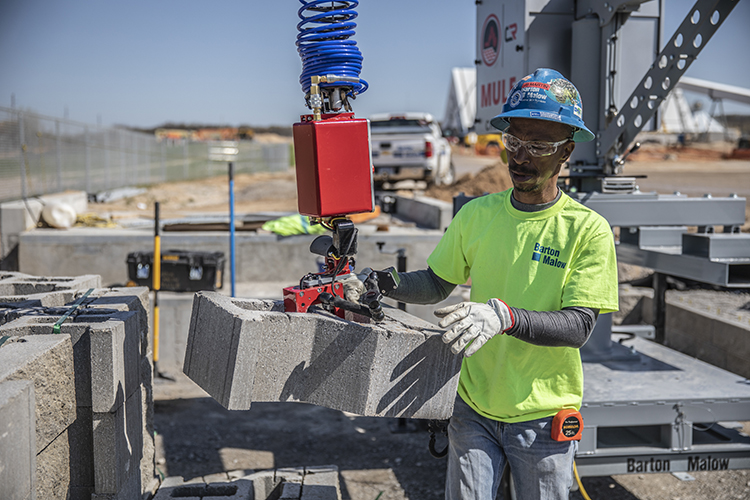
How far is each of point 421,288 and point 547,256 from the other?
0.62 metres

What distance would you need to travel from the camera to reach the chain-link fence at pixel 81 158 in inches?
524

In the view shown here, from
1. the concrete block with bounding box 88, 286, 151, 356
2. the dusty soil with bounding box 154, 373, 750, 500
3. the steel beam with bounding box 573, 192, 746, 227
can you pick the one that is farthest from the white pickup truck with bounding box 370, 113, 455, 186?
the concrete block with bounding box 88, 286, 151, 356

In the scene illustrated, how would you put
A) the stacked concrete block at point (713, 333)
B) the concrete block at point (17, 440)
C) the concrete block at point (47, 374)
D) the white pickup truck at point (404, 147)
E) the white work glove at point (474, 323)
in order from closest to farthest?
the concrete block at point (17, 440) → the white work glove at point (474, 323) → the concrete block at point (47, 374) → the stacked concrete block at point (713, 333) → the white pickup truck at point (404, 147)

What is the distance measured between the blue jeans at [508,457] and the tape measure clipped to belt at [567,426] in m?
0.04

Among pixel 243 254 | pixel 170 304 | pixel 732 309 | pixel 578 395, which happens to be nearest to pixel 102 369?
pixel 578 395

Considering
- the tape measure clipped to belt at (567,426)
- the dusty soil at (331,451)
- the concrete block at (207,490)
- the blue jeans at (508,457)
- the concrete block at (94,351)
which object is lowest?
the dusty soil at (331,451)

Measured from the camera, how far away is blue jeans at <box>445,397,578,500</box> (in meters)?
2.62

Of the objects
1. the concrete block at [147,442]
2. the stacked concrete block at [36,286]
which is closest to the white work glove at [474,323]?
the concrete block at [147,442]

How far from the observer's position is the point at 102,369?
3.06m

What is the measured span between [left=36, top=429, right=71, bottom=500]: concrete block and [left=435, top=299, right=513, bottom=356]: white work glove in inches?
74.3

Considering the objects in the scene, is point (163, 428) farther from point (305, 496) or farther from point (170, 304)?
point (305, 496)

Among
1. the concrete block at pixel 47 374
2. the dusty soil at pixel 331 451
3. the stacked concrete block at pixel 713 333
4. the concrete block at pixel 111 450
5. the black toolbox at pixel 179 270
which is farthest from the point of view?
the black toolbox at pixel 179 270

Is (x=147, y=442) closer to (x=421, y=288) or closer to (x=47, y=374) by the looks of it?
(x=47, y=374)

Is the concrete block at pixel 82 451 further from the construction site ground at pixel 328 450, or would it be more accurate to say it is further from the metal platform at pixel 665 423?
the metal platform at pixel 665 423
